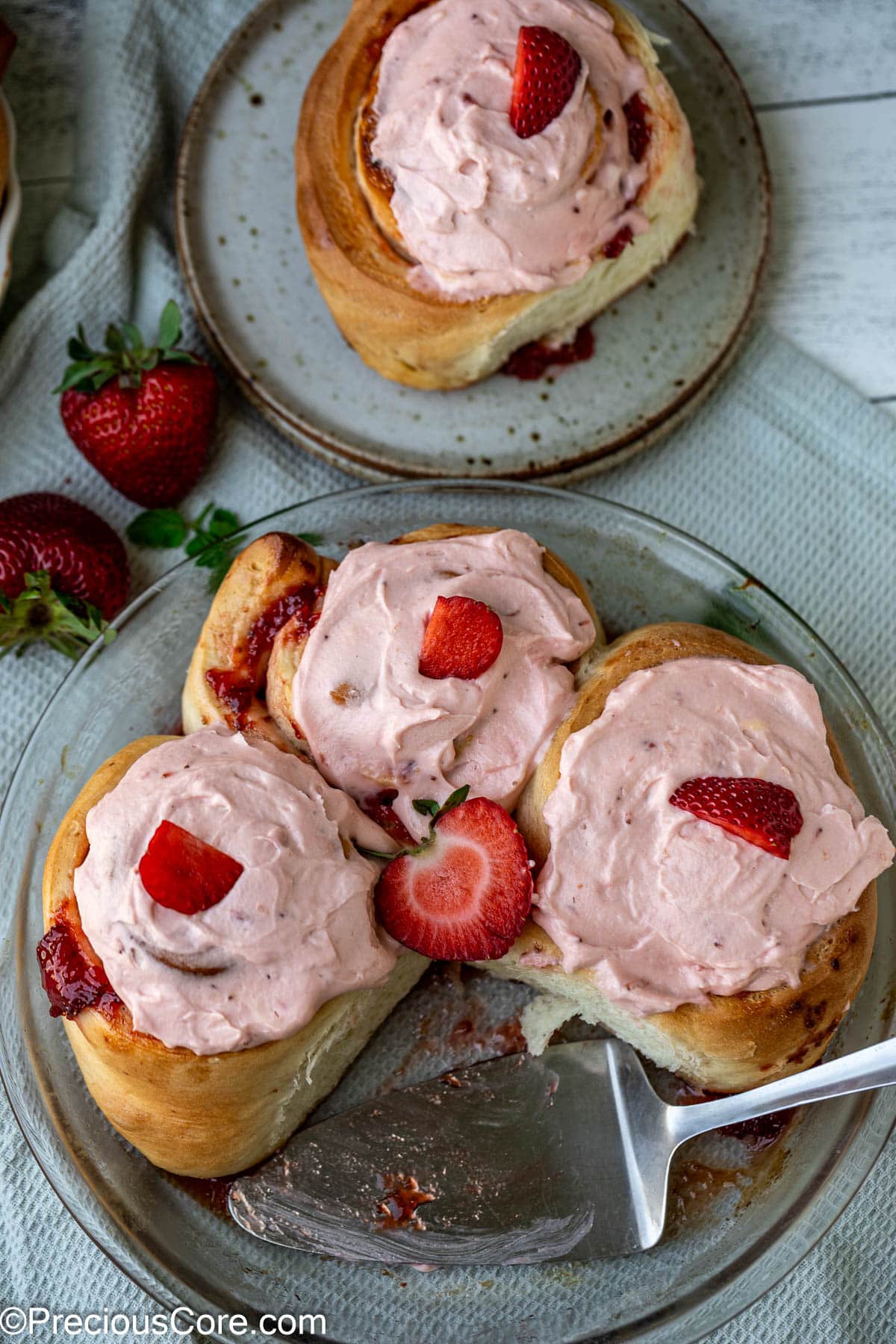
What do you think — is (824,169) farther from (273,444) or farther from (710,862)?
(710,862)

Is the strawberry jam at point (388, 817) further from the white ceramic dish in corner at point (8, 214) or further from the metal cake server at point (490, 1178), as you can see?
the white ceramic dish in corner at point (8, 214)

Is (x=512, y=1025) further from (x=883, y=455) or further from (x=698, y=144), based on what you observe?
(x=698, y=144)

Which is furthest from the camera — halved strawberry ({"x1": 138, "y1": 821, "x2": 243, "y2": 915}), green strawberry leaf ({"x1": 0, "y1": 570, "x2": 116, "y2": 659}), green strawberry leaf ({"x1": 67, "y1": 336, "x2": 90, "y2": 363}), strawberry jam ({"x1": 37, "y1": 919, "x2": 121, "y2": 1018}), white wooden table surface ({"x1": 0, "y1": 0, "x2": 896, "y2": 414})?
white wooden table surface ({"x1": 0, "y1": 0, "x2": 896, "y2": 414})

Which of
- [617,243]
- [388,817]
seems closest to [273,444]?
Result: [617,243]

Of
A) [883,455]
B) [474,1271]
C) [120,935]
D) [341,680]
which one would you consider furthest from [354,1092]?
[883,455]

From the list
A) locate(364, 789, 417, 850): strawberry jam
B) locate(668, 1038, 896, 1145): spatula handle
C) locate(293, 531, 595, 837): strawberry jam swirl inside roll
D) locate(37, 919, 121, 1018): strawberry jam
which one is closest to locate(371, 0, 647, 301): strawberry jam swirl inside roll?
locate(293, 531, 595, 837): strawberry jam swirl inside roll

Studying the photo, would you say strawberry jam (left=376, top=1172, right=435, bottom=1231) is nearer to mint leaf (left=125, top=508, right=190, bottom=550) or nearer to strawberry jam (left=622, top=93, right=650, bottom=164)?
mint leaf (left=125, top=508, right=190, bottom=550)

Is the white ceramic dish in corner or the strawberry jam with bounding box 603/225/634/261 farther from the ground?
the white ceramic dish in corner

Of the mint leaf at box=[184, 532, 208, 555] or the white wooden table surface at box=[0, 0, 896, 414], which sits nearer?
the mint leaf at box=[184, 532, 208, 555]
